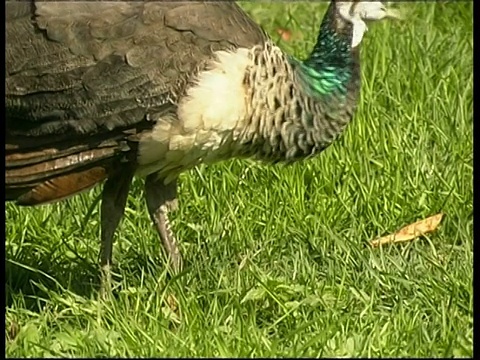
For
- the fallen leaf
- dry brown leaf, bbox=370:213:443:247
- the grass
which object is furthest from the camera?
the fallen leaf

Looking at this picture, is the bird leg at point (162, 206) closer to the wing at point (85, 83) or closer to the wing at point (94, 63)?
the wing at point (85, 83)

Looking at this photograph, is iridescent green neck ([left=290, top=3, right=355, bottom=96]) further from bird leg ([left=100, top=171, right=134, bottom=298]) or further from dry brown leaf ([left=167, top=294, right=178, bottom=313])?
dry brown leaf ([left=167, top=294, right=178, bottom=313])

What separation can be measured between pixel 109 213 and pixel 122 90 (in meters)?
0.58

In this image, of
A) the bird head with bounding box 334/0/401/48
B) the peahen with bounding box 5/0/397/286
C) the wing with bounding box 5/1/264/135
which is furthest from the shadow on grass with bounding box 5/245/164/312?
the bird head with bounding box 334/0/401/48

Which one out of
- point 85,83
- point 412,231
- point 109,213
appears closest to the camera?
point 85,83

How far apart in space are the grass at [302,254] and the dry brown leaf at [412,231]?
4cm

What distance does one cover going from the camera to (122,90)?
4285mm

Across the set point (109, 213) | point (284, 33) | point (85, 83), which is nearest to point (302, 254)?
point (109, 213)

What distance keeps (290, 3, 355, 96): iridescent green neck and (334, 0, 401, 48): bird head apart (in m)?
0.02

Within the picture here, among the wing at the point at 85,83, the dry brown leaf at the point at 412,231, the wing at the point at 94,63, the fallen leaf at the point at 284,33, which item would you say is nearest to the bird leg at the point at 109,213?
the wing at the point at 85,83

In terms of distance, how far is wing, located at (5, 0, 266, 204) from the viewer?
428 centimetres

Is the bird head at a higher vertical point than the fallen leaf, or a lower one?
higher

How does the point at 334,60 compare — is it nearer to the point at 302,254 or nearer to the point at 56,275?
the point at 302,254

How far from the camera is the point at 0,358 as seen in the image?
420cm
